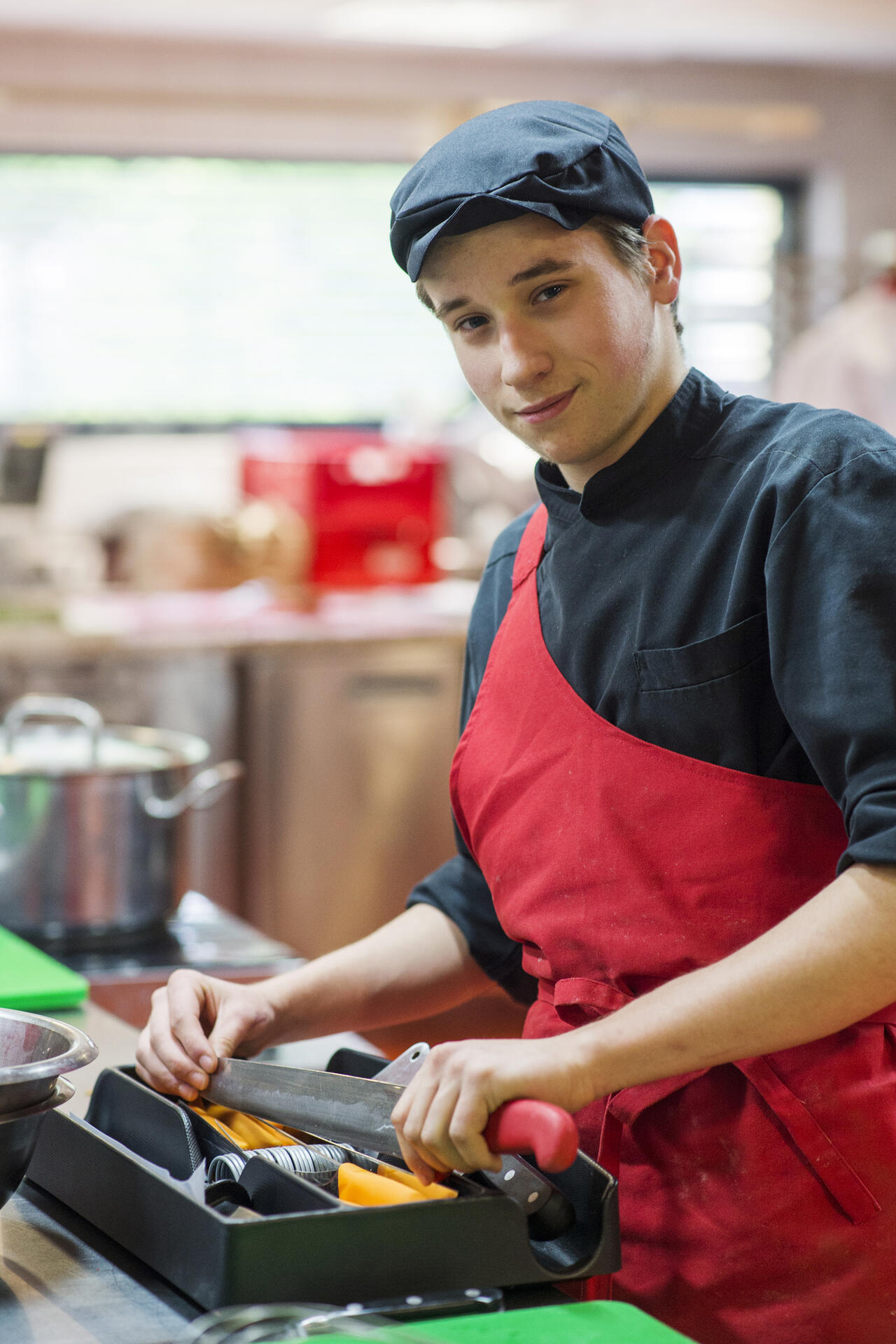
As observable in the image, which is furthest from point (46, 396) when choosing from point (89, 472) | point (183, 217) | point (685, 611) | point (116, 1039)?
point (685, 611)

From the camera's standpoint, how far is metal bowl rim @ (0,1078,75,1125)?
91 centimetres

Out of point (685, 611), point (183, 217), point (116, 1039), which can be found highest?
point (183, 217)

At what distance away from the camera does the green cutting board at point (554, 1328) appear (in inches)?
32.5

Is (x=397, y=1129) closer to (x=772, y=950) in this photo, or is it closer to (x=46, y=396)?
(x=772, y=950)

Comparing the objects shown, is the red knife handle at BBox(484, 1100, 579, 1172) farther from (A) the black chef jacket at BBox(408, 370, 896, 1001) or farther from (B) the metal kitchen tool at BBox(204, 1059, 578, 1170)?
(A) the black chef jacket at BBox(408, 370, 896, 1001)

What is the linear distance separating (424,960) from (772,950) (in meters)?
0.47

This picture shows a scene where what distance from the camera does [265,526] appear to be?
165 inches

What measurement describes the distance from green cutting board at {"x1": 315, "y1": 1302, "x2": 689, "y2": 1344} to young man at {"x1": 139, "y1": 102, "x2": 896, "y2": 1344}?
0.35ft

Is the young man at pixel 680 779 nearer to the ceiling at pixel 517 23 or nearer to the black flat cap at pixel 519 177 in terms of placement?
the black flat cap at pixel 519 177

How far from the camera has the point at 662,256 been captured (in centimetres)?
118

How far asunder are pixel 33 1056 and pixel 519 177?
676 millimetres

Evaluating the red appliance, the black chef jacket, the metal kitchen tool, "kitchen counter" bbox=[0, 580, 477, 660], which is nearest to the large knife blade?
the metal kitchen tool

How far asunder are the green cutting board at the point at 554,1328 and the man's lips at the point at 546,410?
2.02 feet

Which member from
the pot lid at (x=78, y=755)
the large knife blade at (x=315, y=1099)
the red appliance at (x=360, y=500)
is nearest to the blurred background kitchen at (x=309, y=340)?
the red appliance at (x=360, y=500)
